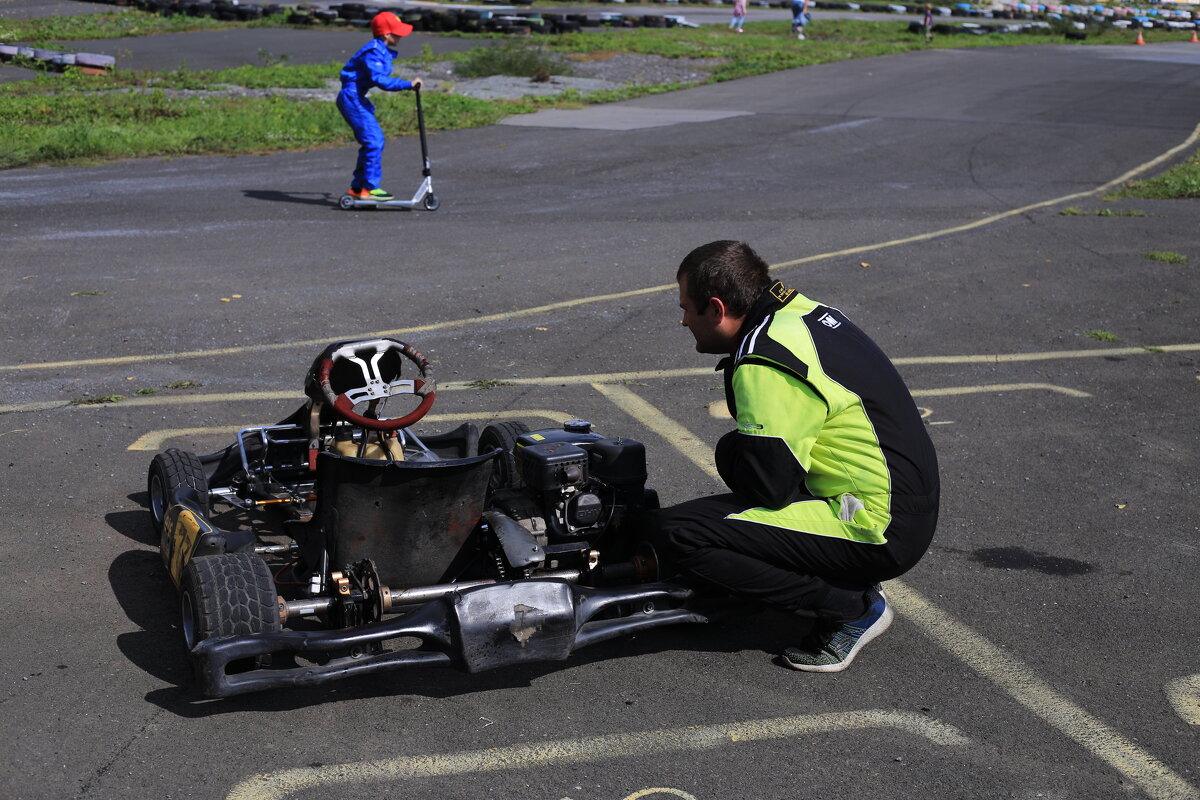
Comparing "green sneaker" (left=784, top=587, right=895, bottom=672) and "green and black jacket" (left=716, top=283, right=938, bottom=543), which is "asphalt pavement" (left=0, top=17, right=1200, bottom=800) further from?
"green and black jacket" (left=716, top=283, right=938, bottom=543)

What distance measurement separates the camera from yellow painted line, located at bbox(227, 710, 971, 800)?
3566mm

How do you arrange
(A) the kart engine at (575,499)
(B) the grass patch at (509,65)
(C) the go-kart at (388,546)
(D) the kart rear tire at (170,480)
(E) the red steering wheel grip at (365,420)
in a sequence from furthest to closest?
(B) the grass patch at (509,65), (D) the kart rear tire at (170,480), (E) the red steering wheel grip at (365,420), (A) the kart engine at (575,499), (C) the go-kart at (388,546)

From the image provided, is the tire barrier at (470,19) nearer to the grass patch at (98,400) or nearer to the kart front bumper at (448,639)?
the grass patch at (98,400)

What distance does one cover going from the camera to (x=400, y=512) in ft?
14.3

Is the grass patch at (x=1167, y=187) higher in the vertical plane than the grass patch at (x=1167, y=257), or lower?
higher

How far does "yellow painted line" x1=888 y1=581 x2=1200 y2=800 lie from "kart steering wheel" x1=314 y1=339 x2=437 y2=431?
6.87 ft

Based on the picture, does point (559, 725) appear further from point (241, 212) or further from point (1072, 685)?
point (241, 212)

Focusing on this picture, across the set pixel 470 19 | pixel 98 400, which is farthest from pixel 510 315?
pixel 470 19

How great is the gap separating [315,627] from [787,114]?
16928 millimetres

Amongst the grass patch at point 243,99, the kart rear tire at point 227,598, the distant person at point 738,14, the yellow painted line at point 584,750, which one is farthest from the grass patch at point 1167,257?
the distant person at point 738,14

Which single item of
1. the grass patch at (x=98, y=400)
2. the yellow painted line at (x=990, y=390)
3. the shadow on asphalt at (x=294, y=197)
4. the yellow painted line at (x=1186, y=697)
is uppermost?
the shadow on asphalt at (x=294, y=197)

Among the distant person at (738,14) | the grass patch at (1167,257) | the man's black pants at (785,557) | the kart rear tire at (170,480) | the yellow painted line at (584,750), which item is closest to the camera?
the yellow painted line at (584,750)

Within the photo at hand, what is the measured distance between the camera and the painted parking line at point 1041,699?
3668 millimetres

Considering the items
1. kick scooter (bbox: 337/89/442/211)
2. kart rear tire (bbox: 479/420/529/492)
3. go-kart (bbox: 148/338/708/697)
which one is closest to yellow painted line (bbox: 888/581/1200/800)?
go-kart (bbox: 148/338/708/697)
